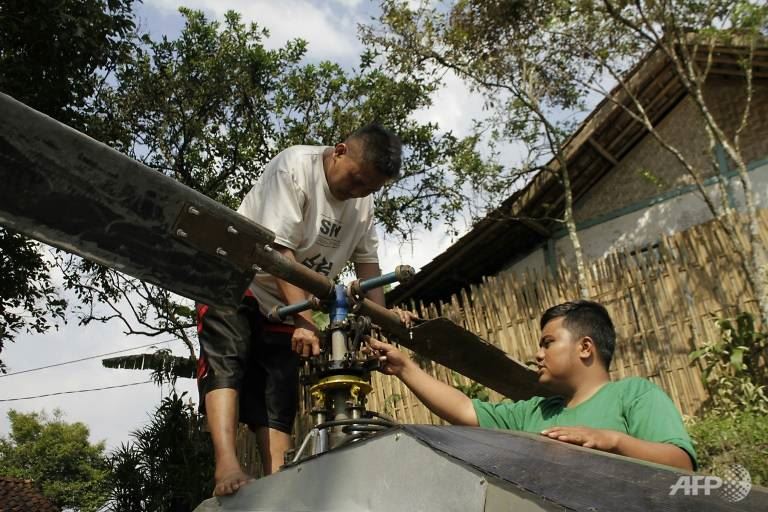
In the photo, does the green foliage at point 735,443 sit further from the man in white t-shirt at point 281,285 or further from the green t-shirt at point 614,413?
the man in white t-shirt at point 281,285

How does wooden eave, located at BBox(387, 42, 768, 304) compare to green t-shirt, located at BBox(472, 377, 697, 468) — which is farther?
wooden eave, located at BBox(387, 42, 768, 304)

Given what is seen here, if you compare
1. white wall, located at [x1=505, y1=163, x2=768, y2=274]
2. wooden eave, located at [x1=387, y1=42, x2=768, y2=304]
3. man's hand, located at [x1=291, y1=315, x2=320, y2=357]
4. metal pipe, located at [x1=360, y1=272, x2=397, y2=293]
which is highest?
wooden eave, located at [x1=387, y1=42, x2=768, y2=304]

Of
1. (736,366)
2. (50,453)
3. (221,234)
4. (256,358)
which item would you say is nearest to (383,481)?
(221,234)

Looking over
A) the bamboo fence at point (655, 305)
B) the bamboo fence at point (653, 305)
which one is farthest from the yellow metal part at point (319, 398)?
the bamboo fence at point (655, 305)

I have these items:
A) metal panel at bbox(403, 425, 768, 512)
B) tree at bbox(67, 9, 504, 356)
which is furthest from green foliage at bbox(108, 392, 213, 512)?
metal panel at bbox(403, 425, 768, 512)

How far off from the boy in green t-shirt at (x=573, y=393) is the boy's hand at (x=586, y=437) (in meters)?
0.32

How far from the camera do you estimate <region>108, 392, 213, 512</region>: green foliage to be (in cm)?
811

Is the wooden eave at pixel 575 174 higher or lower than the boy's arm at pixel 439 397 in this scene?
higher

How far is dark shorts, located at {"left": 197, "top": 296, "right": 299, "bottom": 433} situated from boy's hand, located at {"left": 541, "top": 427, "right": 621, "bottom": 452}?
127cm

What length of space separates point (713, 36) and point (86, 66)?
6.32m

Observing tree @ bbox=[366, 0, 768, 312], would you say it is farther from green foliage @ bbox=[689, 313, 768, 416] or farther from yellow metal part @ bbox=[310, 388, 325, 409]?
yellow metal part @ bbox=[310, 388, 325, 409]

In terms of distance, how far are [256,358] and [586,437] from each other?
1.50 m

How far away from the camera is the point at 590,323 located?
2393 millimetres

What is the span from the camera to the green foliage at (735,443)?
13.1ft
